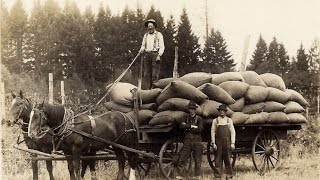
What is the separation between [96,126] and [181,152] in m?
1.80

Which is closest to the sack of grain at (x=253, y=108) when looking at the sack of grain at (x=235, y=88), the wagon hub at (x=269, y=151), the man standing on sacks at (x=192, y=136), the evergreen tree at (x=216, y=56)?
the sack of grain at (x=235, y=88)

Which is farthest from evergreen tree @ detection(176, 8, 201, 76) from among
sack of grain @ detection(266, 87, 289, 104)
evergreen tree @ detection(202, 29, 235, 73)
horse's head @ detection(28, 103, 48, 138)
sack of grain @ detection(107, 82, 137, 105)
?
horse's head @ detection(28, 103, 48, 138)

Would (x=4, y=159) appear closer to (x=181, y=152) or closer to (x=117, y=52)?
(x=181, y=152)

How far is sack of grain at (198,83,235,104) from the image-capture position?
9172 mm

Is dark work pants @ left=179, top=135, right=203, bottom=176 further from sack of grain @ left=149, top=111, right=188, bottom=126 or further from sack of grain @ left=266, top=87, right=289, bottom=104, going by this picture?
sack of grain @ left=266, top=87, right=289, bottom=104

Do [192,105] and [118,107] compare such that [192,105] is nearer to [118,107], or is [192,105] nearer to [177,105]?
[177,105]

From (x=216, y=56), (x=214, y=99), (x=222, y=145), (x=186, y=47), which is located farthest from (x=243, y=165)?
(x=216, y=56)

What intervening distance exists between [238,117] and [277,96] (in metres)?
1.56

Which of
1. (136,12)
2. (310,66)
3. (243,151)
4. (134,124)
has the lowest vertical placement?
(243,151)

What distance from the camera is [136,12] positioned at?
3014cm

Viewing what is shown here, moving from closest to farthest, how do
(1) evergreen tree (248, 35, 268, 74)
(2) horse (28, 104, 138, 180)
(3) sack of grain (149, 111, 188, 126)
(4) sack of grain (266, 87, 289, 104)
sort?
(2) horse (28, 104, 138, 180)
(3) sack of grain (149, 111, 188, 126)
(4) sack of grain (266, 87, 289, 104)
(1) evergreen tree (248, 35, 268, 74)

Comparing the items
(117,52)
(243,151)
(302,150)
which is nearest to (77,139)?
(243,151)

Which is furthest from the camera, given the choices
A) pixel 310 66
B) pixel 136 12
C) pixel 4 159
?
pixel 310 66

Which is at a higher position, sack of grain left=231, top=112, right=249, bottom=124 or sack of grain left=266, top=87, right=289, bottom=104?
sack of grain left=266, top=87, right=289, bottom=104
